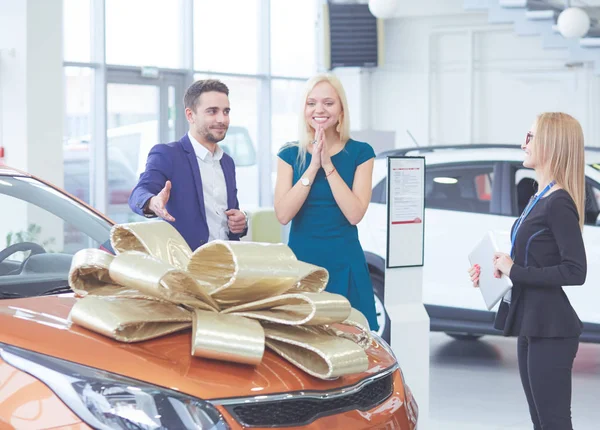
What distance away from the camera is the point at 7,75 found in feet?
24.5

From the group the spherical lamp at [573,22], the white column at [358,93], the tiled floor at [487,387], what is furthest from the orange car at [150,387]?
the white column at [358,93]

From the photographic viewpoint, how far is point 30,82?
7449mm

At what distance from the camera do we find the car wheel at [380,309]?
5.55 metres

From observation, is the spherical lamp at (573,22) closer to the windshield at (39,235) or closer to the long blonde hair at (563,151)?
the long blonde hair at (563,151)

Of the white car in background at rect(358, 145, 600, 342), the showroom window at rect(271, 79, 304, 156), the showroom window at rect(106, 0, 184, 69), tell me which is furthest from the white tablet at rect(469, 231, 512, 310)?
the showroom window at rect(271, 79, 304, 156)

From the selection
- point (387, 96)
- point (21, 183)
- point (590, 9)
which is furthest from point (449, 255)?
point (387, 96)

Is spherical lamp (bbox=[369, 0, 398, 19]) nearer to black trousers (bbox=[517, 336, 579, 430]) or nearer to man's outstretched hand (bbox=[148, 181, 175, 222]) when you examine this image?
man's outstretched hand (bbox=[148, 181, 175, 222])

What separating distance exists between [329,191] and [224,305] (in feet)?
3.84

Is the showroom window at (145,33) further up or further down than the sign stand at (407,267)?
further up

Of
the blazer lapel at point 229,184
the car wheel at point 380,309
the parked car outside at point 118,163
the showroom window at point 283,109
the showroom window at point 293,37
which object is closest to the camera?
the blazer lapel at point 229,184

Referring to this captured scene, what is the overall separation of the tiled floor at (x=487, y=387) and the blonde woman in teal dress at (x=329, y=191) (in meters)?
1.39

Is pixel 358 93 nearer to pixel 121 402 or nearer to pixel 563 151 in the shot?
pixel 563 151

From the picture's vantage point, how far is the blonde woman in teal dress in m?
3.31

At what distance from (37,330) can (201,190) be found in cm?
132
